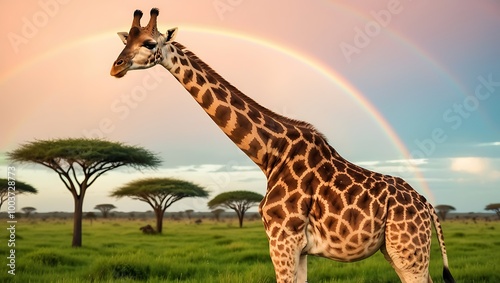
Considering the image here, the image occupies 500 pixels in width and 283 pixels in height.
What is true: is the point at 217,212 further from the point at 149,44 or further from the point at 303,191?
the point at 149,44

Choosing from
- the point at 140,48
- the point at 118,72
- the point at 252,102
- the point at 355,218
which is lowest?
the point at 355,218

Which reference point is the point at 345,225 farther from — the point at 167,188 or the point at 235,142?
the point at 167,188

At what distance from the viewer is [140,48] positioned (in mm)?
4621

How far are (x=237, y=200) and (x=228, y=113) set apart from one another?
3066 cm

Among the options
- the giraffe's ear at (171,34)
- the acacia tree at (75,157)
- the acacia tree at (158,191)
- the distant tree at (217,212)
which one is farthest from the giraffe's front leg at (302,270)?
the distant tree at (217,212)

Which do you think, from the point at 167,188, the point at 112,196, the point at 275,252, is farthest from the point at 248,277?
the point at 112,196

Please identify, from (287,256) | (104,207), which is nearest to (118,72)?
(287,256)

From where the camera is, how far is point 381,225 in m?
4.70

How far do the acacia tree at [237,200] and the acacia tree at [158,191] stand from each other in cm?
718

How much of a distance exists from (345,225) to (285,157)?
843mm

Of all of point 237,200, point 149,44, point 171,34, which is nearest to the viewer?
point 149,44

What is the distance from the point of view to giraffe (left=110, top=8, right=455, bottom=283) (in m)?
4.62

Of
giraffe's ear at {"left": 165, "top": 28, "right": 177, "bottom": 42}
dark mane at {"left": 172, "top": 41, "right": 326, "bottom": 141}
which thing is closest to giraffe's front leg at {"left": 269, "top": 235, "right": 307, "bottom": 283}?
dark mane at {"left": 172, "top": 41, "right": 326, "bottom": 141}

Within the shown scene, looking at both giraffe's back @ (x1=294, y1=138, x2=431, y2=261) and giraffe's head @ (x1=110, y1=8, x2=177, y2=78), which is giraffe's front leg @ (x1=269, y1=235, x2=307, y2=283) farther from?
giraffe's head @ (x1=110, y1=8, x2=177, y2=78)
